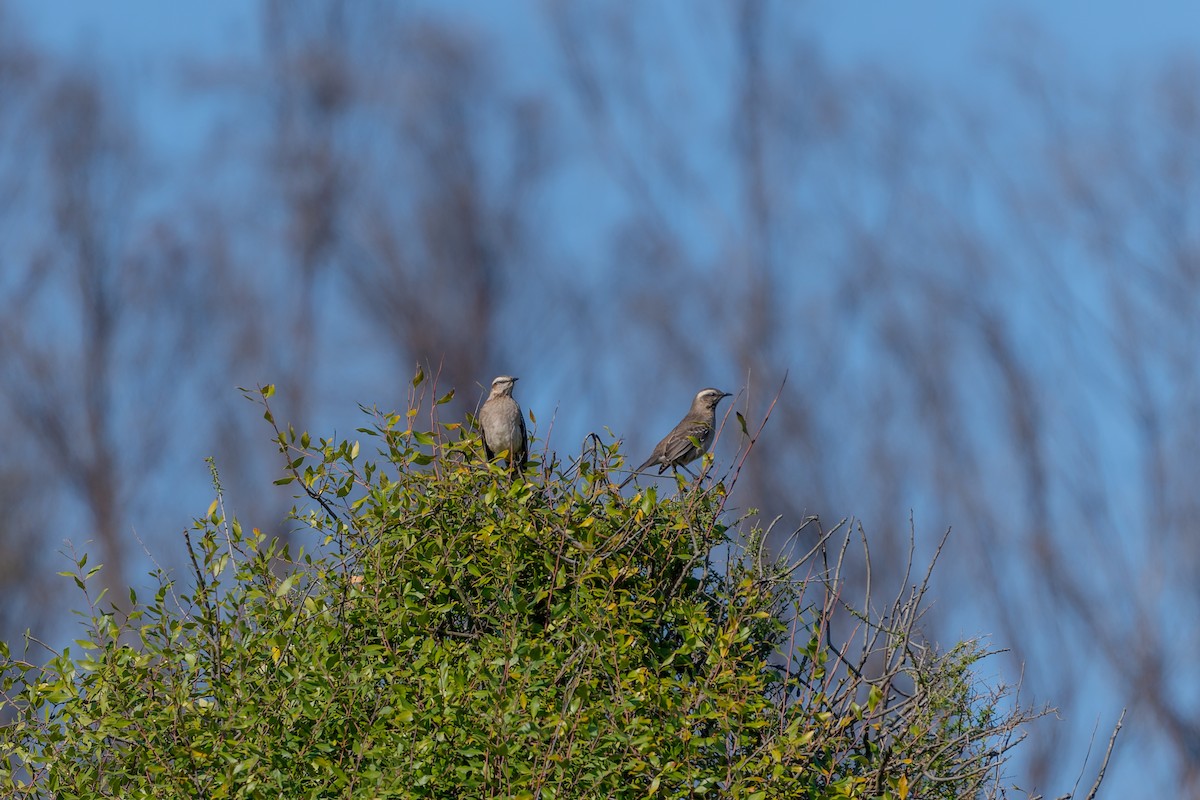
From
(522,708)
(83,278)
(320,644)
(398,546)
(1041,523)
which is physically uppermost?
(83,278)

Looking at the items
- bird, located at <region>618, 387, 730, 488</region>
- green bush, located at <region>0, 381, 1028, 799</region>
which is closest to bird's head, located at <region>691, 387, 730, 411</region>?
bird, located at <region>618, 387, 730, 488</region>

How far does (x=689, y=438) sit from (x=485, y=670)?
4.53 m

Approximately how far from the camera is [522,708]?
16.4 feet

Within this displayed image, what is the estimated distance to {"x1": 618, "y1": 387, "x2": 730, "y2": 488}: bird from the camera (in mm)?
9562

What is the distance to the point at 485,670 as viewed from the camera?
506cm

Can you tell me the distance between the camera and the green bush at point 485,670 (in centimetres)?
505

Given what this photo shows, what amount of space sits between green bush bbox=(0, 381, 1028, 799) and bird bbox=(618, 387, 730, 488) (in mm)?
3106

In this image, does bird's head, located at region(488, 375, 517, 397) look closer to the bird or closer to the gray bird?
the gray bird

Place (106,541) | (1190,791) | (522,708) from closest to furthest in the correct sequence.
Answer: (522,708)
(1190,791)
(106,541)

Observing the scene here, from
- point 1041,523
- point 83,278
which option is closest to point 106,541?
point 83,278

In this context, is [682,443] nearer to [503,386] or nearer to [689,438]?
[689,438]

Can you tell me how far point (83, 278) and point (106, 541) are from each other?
17.1 feet

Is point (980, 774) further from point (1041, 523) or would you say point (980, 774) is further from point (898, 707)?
point (1041, 523)

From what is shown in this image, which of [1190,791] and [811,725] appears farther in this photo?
[1190,791]
